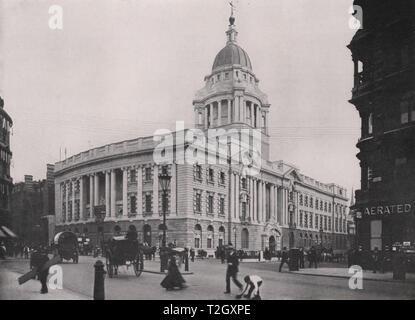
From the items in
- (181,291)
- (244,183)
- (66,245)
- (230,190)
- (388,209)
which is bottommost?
(181,291)

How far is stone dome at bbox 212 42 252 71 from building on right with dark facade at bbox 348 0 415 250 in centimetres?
617

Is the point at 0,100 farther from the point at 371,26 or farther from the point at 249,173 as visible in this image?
the point at 371,26

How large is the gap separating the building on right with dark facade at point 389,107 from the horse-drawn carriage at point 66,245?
15626 mm

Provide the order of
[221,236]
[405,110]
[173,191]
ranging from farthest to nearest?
[173,191]
[221,236]
[405,110]

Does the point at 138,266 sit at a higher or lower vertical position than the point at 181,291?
lower

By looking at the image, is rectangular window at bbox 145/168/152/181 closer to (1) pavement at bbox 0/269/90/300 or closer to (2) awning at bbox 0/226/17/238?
(2) awning at bbox 0/226/17/238

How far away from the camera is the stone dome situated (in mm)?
16234

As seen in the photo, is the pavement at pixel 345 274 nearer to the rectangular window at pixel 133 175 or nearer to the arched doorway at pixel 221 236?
the arched doorway at pixel 221 236

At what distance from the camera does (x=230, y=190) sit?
27.2 meters

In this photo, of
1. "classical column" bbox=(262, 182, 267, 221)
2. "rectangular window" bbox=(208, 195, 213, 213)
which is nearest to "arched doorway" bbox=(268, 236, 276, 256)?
"classical column" bbox=(262, 182, 267, 221)

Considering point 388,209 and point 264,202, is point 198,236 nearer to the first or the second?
point 264,202

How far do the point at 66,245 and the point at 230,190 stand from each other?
9.75m

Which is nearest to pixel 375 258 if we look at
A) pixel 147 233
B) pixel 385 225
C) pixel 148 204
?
pixel 385 225

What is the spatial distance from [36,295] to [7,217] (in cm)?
1036
